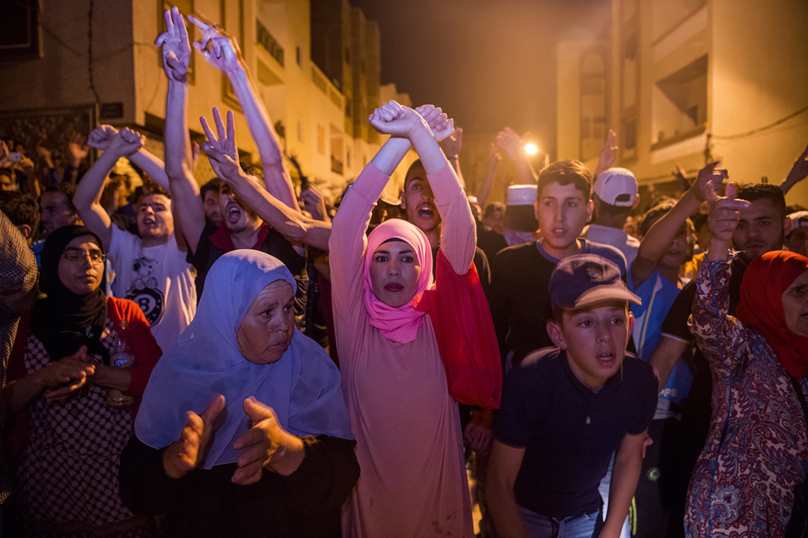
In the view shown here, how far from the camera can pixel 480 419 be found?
2145 mm

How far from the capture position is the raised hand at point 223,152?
7.22ft

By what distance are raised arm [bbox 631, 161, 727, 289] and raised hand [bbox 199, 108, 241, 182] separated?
2.17m

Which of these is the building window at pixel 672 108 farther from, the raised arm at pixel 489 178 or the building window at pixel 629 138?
the raised arm at pixel 489 178

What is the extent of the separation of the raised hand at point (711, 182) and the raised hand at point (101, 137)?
3.44 meters

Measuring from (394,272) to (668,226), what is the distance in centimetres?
152

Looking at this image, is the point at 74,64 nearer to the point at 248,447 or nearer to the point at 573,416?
the point at 248,447

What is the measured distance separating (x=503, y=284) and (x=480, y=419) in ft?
2.32

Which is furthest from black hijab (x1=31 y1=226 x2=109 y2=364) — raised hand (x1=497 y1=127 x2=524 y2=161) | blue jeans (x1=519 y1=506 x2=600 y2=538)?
raised hand (x1=497 y1=127 x2=524 y2=161)

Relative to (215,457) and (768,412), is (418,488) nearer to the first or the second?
(215,457)

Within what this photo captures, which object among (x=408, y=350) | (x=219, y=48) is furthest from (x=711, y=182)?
(x=219, y=48)

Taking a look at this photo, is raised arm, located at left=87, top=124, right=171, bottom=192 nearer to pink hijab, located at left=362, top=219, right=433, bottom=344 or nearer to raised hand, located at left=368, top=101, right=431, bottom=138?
pink hijab, located at left=362, top=219, right=433, bottom=344

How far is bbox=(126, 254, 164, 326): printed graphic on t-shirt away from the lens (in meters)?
2.90

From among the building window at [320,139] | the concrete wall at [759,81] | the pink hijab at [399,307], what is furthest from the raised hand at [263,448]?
the building window at [320,139]

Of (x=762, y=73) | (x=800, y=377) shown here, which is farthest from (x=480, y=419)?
(x=762, y=73)
